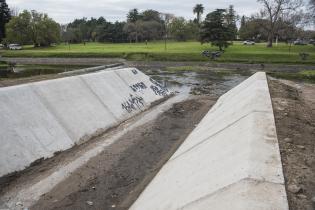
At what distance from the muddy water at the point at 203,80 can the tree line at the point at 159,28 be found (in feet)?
54.4

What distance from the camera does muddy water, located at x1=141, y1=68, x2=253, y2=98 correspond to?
113 feet

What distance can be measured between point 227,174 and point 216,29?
58.0 m

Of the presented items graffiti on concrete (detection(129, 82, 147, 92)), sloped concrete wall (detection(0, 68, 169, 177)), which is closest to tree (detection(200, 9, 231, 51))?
graffiti on concrete (detection(129, 82, 147, 92))

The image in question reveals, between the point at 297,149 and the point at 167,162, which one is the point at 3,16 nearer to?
the point at 167,162

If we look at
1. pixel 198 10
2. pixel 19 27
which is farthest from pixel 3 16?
pixel 198 10

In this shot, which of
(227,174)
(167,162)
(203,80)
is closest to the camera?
(227,174)

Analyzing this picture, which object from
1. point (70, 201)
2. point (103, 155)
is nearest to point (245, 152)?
point (70, 201)

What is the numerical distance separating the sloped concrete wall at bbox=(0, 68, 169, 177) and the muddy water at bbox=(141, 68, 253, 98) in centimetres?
1141

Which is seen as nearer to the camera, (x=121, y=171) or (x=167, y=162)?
(x=121, y=171)

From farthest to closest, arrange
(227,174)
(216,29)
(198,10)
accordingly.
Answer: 1. (198,10)
2. (216,29)
3. (227,174)

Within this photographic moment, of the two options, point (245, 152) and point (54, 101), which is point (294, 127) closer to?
point (245, 152)

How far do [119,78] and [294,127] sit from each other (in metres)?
14.7

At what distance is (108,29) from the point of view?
376 feet

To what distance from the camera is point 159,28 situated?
110m
